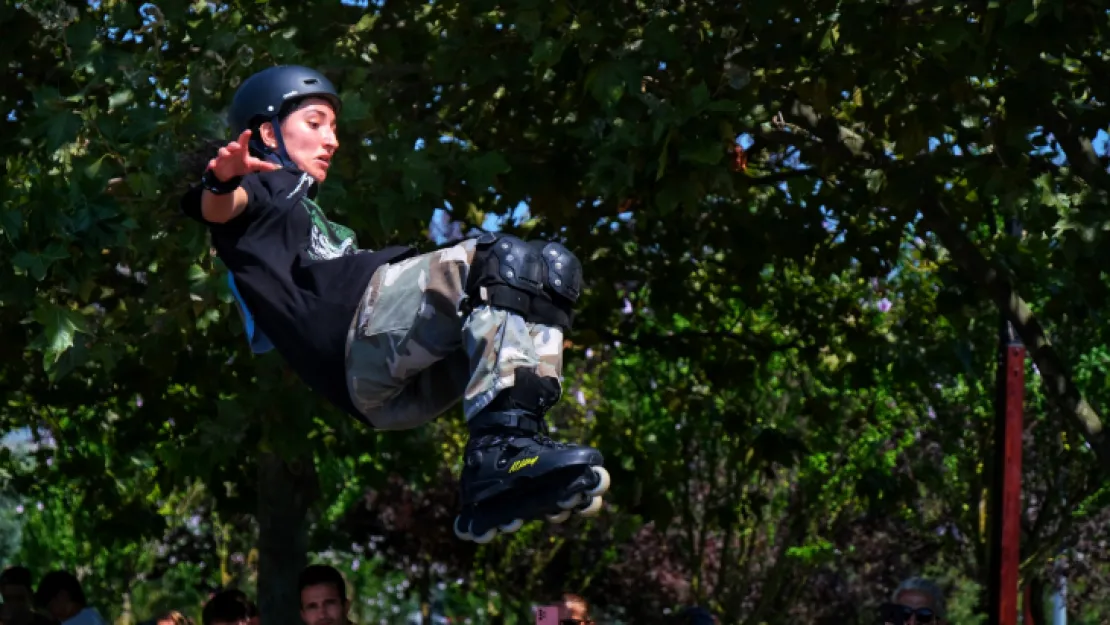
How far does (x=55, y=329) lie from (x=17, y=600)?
275 cm

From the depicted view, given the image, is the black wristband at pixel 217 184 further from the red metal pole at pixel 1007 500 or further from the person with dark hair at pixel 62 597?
the person with dark hair at pixel 62 597

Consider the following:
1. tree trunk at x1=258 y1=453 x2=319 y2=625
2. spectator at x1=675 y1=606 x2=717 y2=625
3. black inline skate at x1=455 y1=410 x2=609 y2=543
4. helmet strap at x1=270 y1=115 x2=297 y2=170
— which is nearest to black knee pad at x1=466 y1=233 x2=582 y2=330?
black inline skate at x1=455 y1=410 x2=609 y2=543

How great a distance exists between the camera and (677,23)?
29.4 feet

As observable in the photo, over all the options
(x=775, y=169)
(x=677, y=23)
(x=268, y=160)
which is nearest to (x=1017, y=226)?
(x=775, y=169)

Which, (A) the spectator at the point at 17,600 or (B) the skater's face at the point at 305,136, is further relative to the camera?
(A) the spectator at the point at 17,600

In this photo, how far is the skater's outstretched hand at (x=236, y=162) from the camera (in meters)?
4.02

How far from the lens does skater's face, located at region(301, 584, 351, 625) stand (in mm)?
7633

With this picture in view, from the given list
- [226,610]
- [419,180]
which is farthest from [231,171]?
[226,610]

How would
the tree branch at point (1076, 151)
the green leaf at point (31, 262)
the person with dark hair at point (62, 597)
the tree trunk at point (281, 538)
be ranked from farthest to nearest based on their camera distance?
the tree trunk at point (281, 538) → the tree branch at point (1076, 151) → the person with dark hair at point (62, 597) → the green leaf at point (31, 262)

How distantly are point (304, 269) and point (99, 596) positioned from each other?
16.2 meters

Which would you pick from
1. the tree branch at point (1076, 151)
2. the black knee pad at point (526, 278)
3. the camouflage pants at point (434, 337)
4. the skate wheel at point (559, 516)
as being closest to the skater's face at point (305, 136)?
the camouflage pants at point (434, 337)

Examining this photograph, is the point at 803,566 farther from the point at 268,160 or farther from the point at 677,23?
the point at 268,160

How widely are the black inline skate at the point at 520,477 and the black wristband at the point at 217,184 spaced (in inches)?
30.7

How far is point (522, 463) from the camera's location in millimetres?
3842
